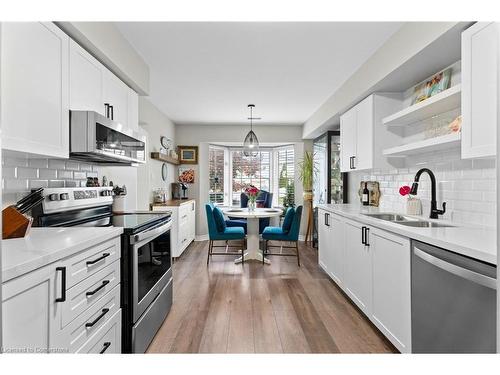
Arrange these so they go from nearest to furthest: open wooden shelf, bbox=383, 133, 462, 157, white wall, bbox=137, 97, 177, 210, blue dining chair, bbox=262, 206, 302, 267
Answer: open wooden shelf, bbox=383, 133, 462, 157, blue dining chair, bbox=262, 206, 302, 267, white wall, bbox=137, 97, 177, 210

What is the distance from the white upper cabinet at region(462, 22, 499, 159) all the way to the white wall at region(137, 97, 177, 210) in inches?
145

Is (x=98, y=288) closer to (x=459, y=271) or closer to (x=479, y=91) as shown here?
(x=459, y=271)

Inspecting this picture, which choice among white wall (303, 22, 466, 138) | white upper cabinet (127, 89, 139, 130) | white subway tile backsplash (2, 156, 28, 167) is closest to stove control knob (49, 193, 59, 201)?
white subway tile backsplash (2, 156, 28, 167)

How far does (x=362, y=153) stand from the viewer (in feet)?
10.7

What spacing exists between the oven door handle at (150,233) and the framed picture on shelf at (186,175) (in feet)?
11.6

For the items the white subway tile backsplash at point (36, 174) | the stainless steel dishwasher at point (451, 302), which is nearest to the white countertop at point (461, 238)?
the stainless steel dishwasher at point (451, 302)

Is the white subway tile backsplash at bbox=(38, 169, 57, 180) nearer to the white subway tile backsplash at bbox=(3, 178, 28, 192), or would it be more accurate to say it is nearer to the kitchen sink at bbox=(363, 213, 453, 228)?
the white subway tile backsplash at bbox=(3, 178, 28, 192)

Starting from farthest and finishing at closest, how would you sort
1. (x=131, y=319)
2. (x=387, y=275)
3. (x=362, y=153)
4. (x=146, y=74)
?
(x=362, y=153) < (x=146, y=74) < (x=387, y=275) < (x=131, y=319)

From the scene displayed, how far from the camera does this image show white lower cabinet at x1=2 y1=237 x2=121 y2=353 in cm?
91

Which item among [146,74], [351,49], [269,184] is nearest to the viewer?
[351,49]

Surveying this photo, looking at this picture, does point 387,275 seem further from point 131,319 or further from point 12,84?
point 12,84

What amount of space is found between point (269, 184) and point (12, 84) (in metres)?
5.69

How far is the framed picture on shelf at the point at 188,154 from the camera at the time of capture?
6000 millimetres

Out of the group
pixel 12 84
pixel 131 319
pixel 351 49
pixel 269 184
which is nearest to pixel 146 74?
pixel 12 84
